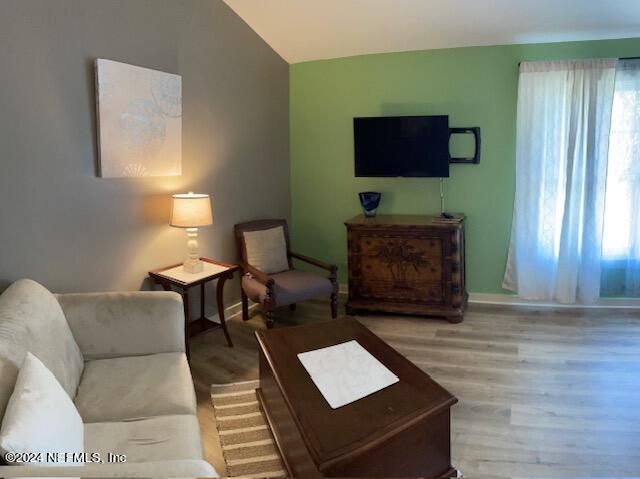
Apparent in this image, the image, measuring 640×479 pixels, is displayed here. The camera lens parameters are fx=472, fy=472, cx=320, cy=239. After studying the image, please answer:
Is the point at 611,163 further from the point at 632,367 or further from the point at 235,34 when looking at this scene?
the point at 235,34

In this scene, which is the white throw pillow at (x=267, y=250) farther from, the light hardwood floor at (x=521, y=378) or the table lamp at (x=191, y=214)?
the table lamp at (x=191, y=214)

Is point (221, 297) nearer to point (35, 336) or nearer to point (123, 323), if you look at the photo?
point (123, 323)

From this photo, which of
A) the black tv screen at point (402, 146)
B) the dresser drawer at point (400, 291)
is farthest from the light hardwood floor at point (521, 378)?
the black tv screen at point (402, 146)

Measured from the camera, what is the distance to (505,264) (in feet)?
14.2

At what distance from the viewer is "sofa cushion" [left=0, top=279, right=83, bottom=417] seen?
5.61 ft

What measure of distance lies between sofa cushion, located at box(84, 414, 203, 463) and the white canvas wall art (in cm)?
161

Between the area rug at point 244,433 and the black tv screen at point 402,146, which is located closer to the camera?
the area rug at point 244,433

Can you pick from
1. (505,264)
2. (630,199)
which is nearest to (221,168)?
(505,264)

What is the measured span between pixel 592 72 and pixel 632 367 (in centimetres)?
231

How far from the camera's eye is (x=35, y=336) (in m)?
1.94

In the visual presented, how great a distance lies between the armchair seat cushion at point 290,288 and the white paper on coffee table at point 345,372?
1.18 metres

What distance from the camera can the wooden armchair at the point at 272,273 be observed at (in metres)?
3.53

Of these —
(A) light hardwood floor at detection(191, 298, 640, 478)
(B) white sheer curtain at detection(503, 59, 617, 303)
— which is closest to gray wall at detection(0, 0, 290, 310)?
(A) light hardwood floor at detection(191, 298, 640, 478)

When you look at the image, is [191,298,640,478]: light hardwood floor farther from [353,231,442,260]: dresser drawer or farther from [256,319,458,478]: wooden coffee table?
[353,231,442,260]: dresser drawer
